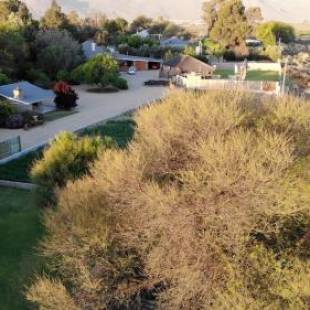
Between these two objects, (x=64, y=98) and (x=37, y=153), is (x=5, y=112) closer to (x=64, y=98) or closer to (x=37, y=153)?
(x=64, y=98)

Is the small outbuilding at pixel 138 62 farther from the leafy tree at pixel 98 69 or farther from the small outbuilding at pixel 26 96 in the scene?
the small outbuilding at pixel 26 96

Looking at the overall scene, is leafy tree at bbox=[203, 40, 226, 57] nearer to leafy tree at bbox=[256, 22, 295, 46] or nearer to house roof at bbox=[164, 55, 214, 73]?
leafy tree at bbox=[256, 22, 295, 46]

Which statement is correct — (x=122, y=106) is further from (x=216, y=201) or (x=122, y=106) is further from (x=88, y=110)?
(x=216, y=201)

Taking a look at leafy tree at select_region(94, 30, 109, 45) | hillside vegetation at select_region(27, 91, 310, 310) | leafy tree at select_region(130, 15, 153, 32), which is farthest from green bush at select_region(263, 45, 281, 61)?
hillside vegetation at select_region(27, 91, 310, 310)

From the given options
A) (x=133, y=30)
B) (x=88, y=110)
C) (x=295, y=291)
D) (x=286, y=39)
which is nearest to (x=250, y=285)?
(x=295, y=291)

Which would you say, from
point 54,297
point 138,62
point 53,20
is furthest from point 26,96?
point 53,20
